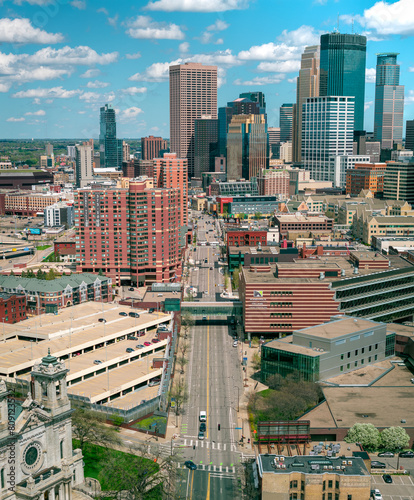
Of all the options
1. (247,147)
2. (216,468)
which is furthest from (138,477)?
(247,147)

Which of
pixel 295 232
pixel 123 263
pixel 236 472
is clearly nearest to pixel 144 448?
pixel 236 472

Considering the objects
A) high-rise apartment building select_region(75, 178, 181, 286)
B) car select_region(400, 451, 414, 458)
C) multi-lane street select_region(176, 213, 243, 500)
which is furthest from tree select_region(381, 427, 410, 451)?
high-rise apartment building select_region(75, 178, 181, 286)

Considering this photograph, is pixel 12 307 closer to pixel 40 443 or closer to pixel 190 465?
pixel 190 465

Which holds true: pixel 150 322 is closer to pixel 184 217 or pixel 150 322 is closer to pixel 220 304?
pixel 220 304

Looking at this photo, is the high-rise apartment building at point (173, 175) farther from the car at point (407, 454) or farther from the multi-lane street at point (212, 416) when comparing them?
the car at point (407, 454)

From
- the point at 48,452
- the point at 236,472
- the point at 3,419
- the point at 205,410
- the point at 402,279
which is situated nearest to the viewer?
the point at 3,419

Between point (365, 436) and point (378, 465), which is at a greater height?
point (365, 436)

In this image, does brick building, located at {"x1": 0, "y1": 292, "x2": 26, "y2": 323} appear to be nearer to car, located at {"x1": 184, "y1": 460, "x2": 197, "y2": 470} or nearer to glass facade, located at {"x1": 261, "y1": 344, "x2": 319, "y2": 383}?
glass facade, located at {"x1": 261, "y1": 344, "x2": 319, "y2": 383}
